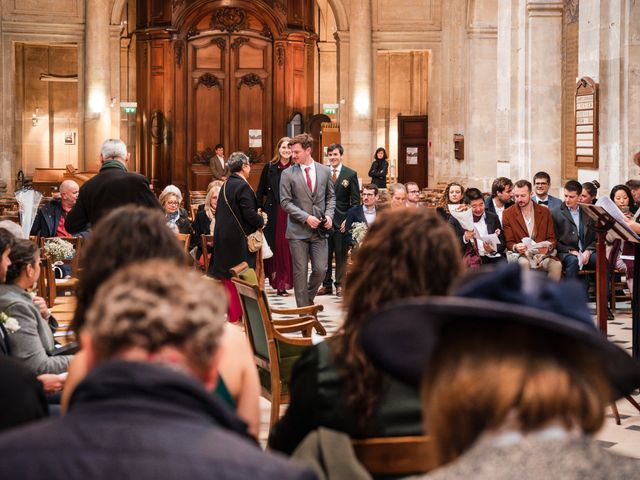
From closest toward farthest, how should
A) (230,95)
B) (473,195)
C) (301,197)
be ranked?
(301,197) < (473,195) < (230,95)

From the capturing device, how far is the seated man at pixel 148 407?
5.06 feet

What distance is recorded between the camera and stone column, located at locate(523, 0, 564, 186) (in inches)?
600

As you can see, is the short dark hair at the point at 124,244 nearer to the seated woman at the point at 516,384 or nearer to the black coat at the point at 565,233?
the seated woman at the point at 516,384

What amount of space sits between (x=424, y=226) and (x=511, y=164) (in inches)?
523

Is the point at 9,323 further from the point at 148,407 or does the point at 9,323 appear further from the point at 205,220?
the point at 205,220

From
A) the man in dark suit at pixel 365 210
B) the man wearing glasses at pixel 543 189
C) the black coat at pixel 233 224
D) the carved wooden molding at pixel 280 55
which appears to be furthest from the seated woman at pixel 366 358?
the carved wooden molding at pixel 280 55

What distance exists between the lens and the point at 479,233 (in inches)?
384

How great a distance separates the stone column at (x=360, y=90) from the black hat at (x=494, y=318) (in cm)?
2039

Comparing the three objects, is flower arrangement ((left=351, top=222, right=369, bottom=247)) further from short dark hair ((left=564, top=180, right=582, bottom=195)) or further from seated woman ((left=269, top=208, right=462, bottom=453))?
seated woman ((left=269, top=208, right=462, bottom=453))

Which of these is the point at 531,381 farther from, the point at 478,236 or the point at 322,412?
the point at 478,236

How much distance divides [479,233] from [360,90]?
1265cm

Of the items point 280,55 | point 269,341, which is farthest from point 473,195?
point 280,55

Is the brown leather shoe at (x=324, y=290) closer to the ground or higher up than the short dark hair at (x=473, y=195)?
closer to the ground

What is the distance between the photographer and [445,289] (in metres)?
2.96
